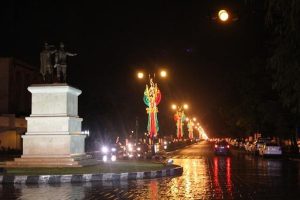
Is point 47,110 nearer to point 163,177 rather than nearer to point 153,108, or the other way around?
point 163,177

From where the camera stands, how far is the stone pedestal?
28.5 metres

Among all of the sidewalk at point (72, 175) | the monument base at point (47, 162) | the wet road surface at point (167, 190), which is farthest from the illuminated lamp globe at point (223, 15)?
the monument base at point (47, 162)

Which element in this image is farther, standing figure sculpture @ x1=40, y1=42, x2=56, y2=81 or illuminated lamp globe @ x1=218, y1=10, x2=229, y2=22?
standing figure sculpture @ x1=40, y1=42, x2=56, y2=81

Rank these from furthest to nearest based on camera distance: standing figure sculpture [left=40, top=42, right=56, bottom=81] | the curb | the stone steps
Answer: standing figure sculpture [left=40, top=42, right=56, bottom=81] → the stone steps → the curb

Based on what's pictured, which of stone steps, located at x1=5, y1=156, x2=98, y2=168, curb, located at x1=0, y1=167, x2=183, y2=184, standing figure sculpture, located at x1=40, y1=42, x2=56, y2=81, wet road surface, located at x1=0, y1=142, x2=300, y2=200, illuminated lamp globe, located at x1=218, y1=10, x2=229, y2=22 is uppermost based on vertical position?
standing figure sculpture, located at x1=40, y1=42, x2=56, y2=81

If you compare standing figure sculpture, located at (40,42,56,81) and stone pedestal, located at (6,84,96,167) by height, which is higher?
standing figure sculpture, located at (40,42,56,81)

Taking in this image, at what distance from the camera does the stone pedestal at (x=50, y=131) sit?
28484 mm

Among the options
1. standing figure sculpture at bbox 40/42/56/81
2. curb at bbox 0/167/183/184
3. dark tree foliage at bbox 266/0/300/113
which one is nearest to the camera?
dark tree foliage at bbox 266/0/300/113

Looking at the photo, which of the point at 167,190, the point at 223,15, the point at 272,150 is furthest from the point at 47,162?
the point at 272,150

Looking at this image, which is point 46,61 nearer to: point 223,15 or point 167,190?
point 167,190

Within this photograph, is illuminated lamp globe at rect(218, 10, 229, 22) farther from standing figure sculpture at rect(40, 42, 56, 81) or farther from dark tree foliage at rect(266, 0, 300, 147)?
standing figure sculpture at rect(40, 42, 56, 81)

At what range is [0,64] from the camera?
6781 cm

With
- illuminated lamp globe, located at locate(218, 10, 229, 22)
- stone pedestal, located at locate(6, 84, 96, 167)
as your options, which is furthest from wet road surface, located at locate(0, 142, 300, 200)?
stone pedestal, located at locate(6, 84, 96, 167)

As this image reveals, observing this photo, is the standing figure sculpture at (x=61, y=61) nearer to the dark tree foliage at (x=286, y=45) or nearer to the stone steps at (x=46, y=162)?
the stone steps at (x=46, y=162)
